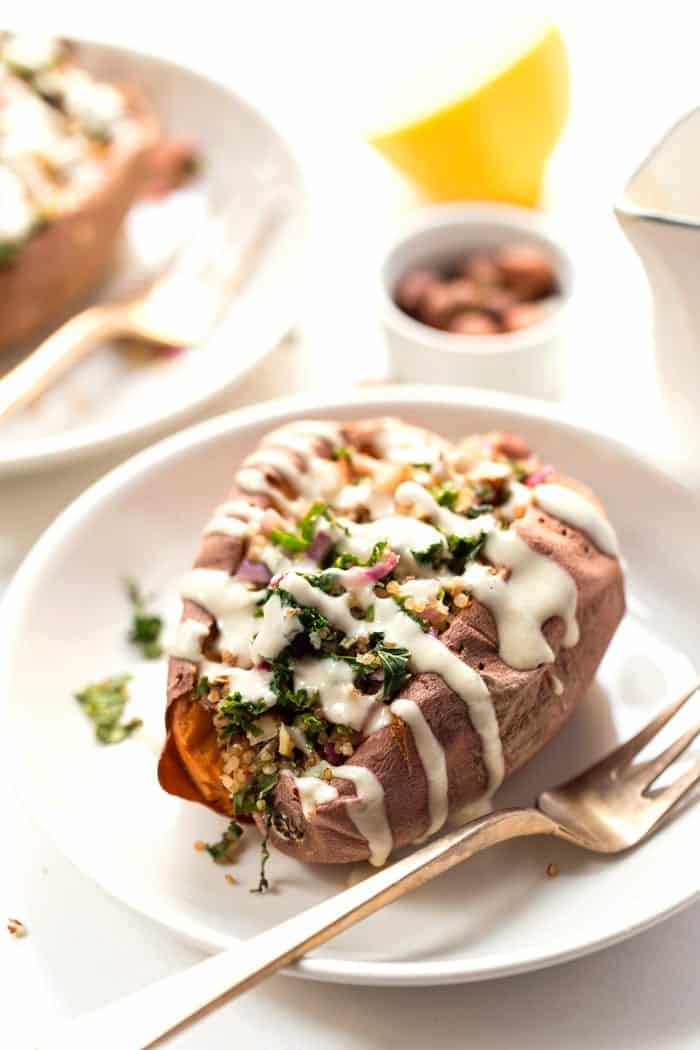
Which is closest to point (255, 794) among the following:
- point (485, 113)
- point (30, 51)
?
point (485, 113)

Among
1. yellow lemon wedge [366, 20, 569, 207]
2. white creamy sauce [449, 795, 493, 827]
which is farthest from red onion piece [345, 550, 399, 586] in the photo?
yellow lemon wedge [366, 20, 569, 207]

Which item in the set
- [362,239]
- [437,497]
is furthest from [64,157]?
[437,497]

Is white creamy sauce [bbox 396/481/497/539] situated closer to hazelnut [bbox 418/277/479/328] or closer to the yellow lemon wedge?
hazelnut [bbox 418/277/479/328]

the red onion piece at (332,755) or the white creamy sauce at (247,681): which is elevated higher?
the white creamy sauce at (247,681)

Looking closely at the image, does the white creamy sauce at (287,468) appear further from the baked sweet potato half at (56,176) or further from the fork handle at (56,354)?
the baked sweet potato half at (56,176)

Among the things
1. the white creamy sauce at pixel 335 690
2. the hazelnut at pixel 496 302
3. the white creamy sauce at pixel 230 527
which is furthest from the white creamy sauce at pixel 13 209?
the white creamy sauce at pixel 335 690

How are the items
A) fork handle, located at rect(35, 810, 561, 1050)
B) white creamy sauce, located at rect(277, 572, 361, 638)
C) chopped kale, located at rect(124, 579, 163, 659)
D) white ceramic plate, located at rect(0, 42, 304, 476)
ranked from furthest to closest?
white ceramic plate, located at rect(0, 42, 304, 476)
chopped kale, located at rect(124, 579, 163, 659)
white creamy sauce, located at rect(277, 572, 361, 638)
fork handle, located at rect(35, 810, 561, 1050)
